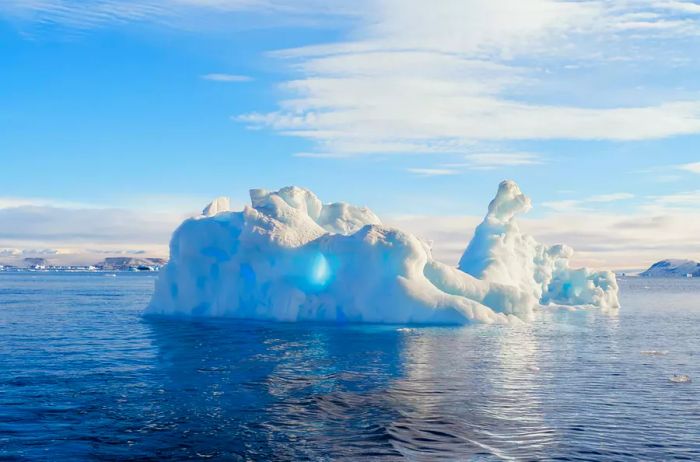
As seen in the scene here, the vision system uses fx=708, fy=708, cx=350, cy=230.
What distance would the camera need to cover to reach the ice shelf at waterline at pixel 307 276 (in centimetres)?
3794

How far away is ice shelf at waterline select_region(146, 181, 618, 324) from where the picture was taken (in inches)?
1494

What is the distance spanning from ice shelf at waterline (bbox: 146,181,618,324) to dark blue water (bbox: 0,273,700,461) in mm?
3589

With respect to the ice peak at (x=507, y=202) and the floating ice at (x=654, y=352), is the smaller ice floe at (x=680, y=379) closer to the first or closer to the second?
the floating ice at (x=654, y=352)

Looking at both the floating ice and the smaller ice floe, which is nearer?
the smaller ice floe

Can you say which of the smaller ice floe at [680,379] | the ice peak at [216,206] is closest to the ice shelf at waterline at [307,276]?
the ice peak at [216,206]

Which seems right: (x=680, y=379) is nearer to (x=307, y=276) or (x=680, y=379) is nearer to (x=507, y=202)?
(x=307, y=276)

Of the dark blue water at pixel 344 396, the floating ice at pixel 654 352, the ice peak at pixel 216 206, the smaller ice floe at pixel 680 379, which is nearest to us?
the dark blue water at pixel 344 396

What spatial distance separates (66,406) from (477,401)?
1053cm

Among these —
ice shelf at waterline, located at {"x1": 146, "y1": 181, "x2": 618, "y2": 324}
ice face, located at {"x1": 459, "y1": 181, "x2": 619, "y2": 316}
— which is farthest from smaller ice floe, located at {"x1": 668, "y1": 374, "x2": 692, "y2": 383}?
ice face, located at {"x1": 459, "y1": 181, "x2": 619, "y2": 316}

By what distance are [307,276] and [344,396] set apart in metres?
20.5

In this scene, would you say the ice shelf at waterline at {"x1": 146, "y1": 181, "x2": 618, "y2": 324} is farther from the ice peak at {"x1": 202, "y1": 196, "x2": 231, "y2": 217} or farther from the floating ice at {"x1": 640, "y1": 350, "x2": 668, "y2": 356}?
the floating ice at {"x1": 640, "y1": 350, "x2": 668, "y2": 356}

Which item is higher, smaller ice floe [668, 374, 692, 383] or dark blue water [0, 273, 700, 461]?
smaller ice floe [668, 374, 692, 383]

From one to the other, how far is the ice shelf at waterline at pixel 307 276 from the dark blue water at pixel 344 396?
359 cm

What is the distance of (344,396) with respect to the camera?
19.2 m
